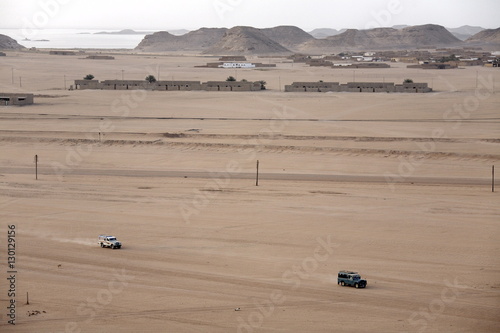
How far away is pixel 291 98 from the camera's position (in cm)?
6312

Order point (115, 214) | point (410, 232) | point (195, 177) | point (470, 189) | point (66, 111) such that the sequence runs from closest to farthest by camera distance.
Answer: point (410, 232)
point (115, 214)
point (470, 189)
point (195, 177)
point (66, 111)

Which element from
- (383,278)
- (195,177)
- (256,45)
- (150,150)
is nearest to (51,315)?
(383,278)

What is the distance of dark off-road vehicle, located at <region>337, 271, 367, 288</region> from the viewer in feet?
64.8

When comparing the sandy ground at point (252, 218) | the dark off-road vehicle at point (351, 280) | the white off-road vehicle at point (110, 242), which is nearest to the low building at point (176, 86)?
the sandy ground at point (252, 218)

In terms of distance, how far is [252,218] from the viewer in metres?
27.0

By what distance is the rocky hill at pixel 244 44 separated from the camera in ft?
597

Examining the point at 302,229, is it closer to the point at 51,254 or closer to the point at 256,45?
the point at 51,254

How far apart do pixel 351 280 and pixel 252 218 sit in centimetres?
767

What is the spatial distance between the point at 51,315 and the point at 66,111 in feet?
128

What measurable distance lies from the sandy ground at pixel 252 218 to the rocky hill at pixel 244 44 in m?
127

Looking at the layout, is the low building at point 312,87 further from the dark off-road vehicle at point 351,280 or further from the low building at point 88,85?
the dark off-road vehicle at point 351,280

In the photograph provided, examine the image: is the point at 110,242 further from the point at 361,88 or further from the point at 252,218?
the point at 361,88

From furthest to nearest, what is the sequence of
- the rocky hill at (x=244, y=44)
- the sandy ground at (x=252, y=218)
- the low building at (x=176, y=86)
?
the rocky hill at (x=244, y=44), the low building at (x=176, y=86), the sandy ground at (x=252, y=218)

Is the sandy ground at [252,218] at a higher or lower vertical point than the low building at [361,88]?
lower
